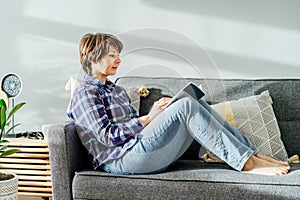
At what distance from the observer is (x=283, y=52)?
3.06 m

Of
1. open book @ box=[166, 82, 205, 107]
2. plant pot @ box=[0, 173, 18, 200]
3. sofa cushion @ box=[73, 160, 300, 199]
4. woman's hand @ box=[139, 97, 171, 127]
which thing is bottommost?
plant pot @ box=[0, 173, 18, 200]

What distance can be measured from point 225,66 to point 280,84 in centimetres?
51

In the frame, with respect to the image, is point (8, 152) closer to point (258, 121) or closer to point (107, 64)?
point (107, 64)

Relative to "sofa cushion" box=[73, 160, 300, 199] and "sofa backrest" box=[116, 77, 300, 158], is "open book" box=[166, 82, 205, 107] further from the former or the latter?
"sofa cushion" box=[73, 160, 300, 199]

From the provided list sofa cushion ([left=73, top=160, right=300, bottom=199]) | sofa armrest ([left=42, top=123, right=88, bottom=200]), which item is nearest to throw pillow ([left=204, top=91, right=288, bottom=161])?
sofa cushion ([left=73, top=160, right=300, bottom=199])

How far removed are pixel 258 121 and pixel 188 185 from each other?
70 cm

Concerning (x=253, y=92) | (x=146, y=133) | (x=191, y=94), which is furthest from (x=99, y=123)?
(x=253, y=92)

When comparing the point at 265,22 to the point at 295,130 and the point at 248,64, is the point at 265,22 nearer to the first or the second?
the point at 248,64

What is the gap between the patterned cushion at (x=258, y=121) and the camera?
2.52 m

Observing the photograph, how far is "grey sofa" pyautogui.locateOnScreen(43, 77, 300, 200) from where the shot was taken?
2049mm

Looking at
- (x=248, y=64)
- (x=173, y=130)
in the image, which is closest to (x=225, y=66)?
(x=248, y=64)

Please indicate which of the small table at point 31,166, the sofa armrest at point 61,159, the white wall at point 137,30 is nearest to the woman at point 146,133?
the sofa armrest at point 61,159

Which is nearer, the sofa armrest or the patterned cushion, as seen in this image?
the sofa armrest

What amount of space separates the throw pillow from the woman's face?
63 cm
